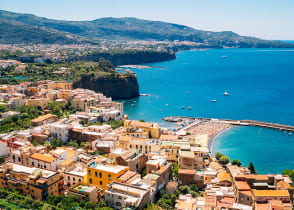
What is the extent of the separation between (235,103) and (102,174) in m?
47.2

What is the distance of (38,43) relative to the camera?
449ft

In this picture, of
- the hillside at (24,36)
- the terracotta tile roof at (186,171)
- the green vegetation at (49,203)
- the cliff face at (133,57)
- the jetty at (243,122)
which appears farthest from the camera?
the hillside at (24,36)

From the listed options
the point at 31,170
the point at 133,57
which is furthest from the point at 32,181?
the point at 133,57

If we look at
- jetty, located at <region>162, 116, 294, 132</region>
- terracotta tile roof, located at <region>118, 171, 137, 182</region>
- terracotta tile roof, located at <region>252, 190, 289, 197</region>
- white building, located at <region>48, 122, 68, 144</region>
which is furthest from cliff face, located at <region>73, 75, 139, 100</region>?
terracotta tile roof, located at <region>252, 190, 289, 197</region>

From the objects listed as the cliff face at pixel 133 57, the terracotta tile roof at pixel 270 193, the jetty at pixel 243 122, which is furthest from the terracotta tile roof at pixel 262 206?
the cliff face at pixel 133 57

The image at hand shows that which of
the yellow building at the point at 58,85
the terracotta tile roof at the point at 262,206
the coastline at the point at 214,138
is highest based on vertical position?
the yellow building at the point at 58,85

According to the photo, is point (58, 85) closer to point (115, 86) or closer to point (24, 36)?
point (115, 86)

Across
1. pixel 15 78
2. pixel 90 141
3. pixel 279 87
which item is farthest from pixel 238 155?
pixel 279 87

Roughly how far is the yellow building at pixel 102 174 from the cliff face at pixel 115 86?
4414cm

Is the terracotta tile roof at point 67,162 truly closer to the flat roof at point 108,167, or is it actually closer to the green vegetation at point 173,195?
the flat roof at point 108,167

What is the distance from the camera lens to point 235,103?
62062mm

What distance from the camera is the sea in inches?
1406

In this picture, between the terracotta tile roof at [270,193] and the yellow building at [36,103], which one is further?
the yellow building at [36,103]

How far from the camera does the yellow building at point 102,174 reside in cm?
1958
